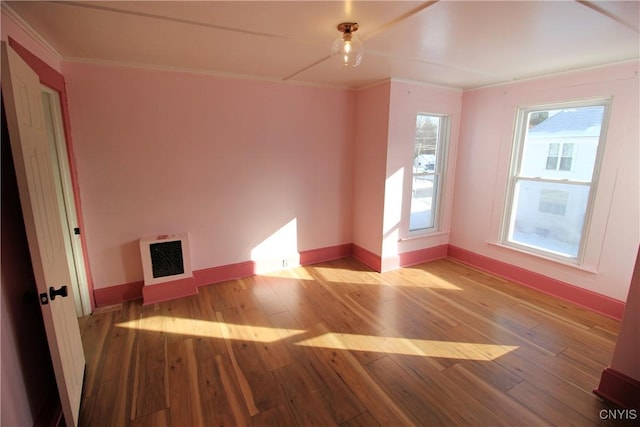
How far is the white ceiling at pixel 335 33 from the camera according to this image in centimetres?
173

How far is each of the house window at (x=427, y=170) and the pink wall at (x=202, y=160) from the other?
0.91 m

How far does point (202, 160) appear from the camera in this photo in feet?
11.1

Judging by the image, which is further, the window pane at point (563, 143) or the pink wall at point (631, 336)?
the window pane at point (563, 143)

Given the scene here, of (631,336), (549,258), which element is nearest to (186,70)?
(631,336)

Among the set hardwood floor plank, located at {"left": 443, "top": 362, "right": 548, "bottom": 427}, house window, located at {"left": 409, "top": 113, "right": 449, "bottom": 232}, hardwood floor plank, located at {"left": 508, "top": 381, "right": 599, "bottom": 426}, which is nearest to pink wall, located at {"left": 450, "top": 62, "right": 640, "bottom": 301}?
house window, located at {"left": 409, "top": 113, "right": 449, "bottom": 232}

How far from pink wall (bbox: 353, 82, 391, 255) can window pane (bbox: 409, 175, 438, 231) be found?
0.56 m

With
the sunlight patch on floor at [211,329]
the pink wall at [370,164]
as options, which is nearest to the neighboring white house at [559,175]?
the pink wall at [370,164]

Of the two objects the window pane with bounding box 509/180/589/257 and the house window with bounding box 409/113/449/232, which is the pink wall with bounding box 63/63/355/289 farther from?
the window pane with bounding box 509/180/589/257

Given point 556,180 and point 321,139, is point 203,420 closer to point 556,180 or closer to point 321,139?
point 321,139

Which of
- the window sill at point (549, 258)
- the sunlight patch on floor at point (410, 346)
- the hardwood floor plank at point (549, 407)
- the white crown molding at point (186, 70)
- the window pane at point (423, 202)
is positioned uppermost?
the white crown molding at point (186, 70)

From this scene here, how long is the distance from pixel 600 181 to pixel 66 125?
16.2ft

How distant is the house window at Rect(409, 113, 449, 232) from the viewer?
4078 mm

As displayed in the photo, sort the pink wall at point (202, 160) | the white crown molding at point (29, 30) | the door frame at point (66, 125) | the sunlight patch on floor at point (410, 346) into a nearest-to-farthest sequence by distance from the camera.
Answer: the white crown molding at point (29, 30), the door frame at point (66, 125), the sunlight patch on floor at point (410, 346), the pink wall at point (202, 160)

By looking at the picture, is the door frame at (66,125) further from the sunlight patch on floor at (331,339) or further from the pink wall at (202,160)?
the sunlight patch on floor at (331,339)
